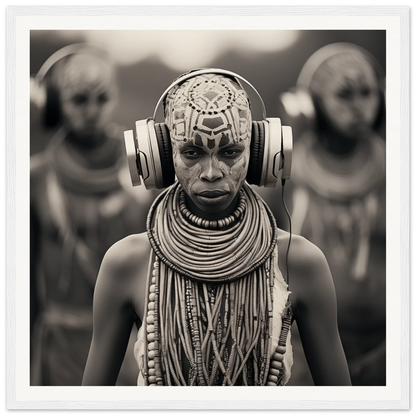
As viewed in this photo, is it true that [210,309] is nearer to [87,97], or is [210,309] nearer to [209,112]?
[209,112]

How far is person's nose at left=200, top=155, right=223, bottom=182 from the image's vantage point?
2.99 metres

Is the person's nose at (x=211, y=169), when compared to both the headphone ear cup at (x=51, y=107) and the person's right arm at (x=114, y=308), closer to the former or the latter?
the person's right arm at (x=114, y=308)

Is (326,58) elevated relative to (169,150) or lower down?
elevated

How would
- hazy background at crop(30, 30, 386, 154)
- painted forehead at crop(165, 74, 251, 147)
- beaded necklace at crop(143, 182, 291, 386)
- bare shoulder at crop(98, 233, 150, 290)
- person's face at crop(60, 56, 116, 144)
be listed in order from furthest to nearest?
1. person's face at crop(60, 56, 116, 144)
2. hazy background at crop(30, 30, 386, 154)
3. bare shoulder at crop(98, 233, 150, 290)
4. beaded necklace at crop(143, 182, 291, 386)
5. painted forehead at crop(165, 74, 251, 147)

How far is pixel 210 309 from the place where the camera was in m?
3.11

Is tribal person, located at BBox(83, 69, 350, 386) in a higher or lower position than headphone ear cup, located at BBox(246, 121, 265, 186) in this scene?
lower

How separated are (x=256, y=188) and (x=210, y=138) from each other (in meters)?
0.67

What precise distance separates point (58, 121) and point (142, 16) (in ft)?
1.74

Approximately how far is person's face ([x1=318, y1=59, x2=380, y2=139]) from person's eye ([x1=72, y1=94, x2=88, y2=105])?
0.92 m

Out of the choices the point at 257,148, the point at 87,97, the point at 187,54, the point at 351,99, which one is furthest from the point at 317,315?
the point at 87,97

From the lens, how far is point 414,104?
11.0ft

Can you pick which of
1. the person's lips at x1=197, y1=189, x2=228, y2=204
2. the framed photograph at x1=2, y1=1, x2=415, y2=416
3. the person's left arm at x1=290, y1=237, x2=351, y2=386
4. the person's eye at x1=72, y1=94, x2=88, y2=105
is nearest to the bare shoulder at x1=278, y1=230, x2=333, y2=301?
the person's left arm at x1=290, y1=237, x2=351, y2=386

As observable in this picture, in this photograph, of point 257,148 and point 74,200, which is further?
point 74,200

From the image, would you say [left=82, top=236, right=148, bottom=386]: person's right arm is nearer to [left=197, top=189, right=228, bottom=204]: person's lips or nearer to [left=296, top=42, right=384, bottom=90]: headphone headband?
[left=197, top=189, right=228, bottom=204]: person's lips
